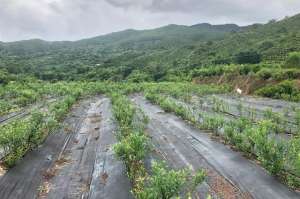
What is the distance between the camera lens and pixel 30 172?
9.73 meters

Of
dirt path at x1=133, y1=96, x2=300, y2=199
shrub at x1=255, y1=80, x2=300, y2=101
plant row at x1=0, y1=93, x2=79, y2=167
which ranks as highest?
plant row at x1=0, y1=93, x2=79, y2=167

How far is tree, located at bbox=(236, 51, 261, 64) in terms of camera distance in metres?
49.2

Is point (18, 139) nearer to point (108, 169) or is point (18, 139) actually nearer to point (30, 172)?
point (30, 172)

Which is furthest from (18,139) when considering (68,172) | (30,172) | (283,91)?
(283,91)

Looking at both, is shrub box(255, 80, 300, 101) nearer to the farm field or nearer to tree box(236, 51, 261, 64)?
the farm field

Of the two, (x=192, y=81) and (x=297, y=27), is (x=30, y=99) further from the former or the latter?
(x=297, y=27)

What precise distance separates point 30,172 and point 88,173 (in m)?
1.42

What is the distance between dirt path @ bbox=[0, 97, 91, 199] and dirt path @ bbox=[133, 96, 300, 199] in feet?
10.7

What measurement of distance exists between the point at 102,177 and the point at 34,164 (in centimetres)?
226

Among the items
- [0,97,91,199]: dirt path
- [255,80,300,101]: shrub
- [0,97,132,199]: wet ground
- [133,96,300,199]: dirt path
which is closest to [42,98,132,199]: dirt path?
[0,97,132,199]: wet ground

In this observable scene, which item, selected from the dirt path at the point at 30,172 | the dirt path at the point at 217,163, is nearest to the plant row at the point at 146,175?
the dirt path at the point at 217,163

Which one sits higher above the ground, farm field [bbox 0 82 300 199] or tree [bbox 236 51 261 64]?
farm field [bbox 0 82 300 199]

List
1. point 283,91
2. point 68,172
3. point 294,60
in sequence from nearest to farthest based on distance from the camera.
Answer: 1. point 68,172
2. point 283,91
3. point 294,60

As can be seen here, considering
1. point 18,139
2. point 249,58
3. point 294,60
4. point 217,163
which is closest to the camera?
point 217,163
